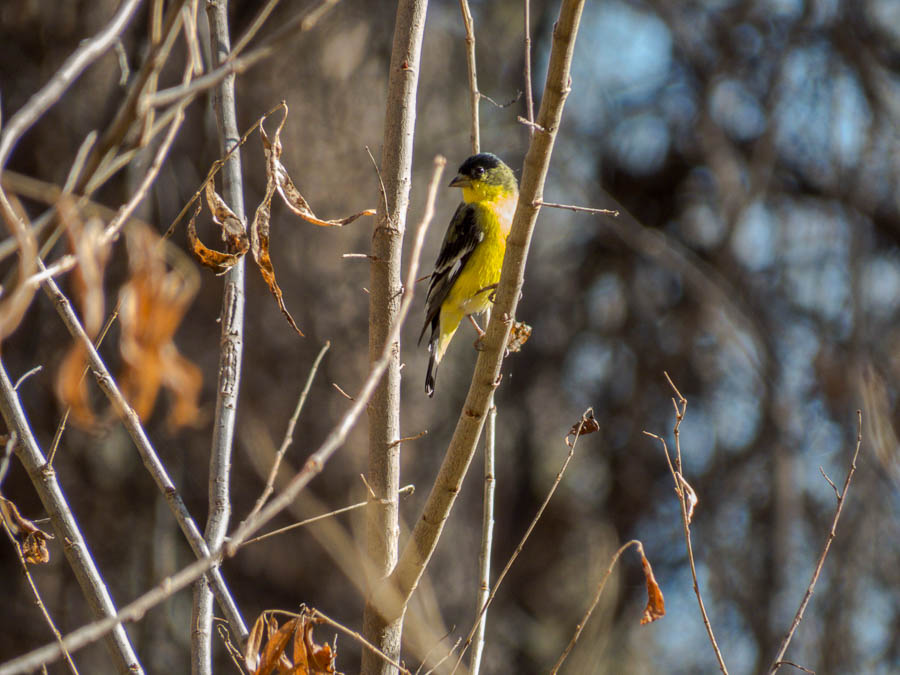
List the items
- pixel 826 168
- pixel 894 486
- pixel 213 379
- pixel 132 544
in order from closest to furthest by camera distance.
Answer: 1. pixel 213 379
2. pixel 132 544
3. pixel 894 486
4. pixel 826 168

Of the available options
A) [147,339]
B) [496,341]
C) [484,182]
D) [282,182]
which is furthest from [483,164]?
[147,339]

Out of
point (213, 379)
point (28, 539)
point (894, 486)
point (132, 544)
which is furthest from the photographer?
point (894, 486)

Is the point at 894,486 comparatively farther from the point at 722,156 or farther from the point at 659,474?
the point at 722,156

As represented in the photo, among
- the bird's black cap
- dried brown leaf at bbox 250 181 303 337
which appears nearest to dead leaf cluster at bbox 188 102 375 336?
dried brown leaf at bbox 250 181 303 337

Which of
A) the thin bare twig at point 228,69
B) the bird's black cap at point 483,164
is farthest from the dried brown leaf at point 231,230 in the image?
the bird's black cap at point 483,164

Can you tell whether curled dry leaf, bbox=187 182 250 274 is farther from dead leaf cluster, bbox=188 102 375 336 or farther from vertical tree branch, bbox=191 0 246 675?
vertical tree branch, bbox=191 0 246 675

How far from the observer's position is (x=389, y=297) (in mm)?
2834

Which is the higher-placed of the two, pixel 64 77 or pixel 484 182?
pixel 64 77

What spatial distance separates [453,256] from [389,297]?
7.87ft

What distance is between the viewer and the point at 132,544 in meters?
7.65

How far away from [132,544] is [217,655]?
117 centimetres

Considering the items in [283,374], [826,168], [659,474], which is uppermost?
[826,168]

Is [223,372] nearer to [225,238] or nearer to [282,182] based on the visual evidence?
[225,238]

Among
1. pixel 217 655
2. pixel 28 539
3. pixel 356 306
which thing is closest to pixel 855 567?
pixel 356 306
